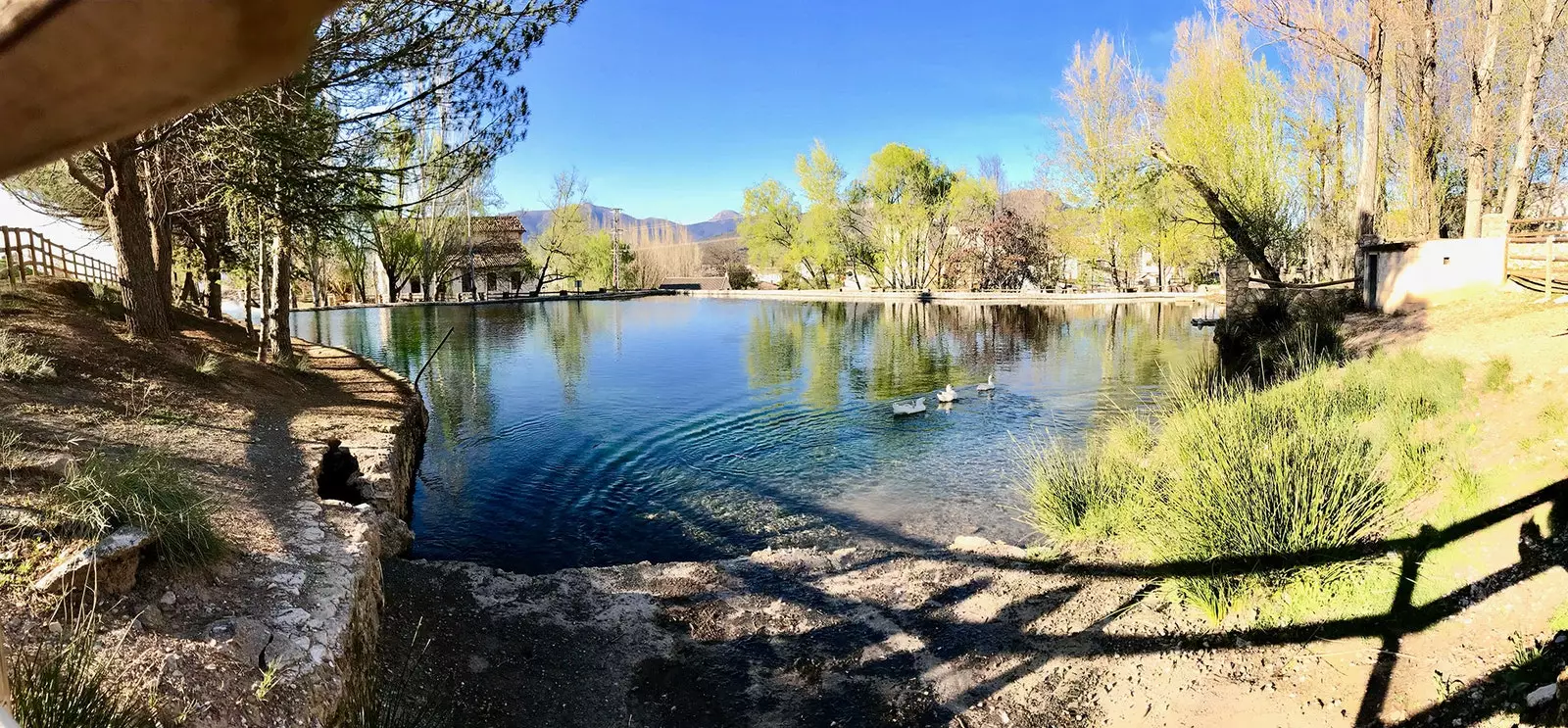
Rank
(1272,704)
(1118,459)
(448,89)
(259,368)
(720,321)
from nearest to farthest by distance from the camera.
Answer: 1. (1272,704)
2. (1118,459)
3. (448,89)
4. (259,368)
5. (720,321)

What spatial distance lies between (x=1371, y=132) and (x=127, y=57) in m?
17.4

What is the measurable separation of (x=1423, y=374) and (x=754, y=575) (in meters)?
6.48

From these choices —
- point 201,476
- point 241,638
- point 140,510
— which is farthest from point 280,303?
point 241,638

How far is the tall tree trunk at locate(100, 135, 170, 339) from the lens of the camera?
30.2ft

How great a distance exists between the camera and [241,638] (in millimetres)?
3270

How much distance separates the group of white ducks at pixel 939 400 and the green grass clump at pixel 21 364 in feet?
33.1

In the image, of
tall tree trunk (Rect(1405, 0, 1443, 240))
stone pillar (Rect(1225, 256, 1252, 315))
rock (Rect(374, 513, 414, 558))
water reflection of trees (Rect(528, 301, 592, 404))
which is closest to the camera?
rock (Rect(374, 513, 414, 558))

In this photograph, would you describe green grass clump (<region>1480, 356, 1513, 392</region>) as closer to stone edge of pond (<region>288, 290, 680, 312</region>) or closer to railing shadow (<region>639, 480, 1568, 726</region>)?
railing shadow (<region>639, 480, 1568, 726</region>)

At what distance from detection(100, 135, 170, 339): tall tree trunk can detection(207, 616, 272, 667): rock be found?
832cm

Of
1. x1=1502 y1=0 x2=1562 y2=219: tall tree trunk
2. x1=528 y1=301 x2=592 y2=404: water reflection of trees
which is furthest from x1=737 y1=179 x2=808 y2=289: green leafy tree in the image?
x1=1502 y1=0 x2=1562 y2=219: tall tree trunk

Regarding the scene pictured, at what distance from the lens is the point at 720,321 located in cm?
3114

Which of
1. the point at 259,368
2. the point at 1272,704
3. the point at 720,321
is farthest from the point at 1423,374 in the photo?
the point at 720,321

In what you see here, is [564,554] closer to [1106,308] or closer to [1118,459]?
[1118,459]

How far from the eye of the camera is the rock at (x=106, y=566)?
123 inches
